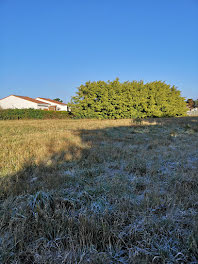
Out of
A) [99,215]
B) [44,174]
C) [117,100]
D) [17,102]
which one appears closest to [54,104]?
[17,102]

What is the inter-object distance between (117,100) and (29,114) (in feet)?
43.1

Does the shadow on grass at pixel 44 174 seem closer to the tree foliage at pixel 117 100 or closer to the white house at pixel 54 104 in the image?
the tree foliage at pixel 117 100

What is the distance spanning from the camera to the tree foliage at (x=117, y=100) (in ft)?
57.8

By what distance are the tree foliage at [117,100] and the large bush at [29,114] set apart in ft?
13.0

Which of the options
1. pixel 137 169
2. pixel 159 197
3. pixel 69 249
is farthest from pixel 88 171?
pixel 69 249

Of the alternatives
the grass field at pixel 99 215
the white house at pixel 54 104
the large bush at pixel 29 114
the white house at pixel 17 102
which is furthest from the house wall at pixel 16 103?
the grass field at pixel 99 215

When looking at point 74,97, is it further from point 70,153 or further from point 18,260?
point 18,260

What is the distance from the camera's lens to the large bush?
2002 centimetres

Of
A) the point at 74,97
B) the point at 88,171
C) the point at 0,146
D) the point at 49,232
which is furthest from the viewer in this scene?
the point at 74,97

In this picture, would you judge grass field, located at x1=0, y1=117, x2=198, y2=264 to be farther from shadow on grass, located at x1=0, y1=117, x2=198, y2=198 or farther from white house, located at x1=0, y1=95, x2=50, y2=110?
white house, located at x1=0, y1=95, x2=50, y2=110

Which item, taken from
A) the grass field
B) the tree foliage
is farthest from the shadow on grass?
the tree foliage

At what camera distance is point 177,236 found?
136cm

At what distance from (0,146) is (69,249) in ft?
15.8

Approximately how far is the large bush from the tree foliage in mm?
3956
